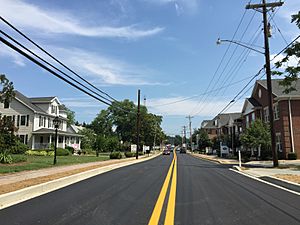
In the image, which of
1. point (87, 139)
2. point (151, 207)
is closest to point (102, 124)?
point (87, 139)

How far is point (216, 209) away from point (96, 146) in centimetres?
4902

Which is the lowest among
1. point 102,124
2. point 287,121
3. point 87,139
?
point 287,121

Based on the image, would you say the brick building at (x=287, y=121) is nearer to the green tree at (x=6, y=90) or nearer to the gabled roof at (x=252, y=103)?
the gabled roof at (x=252, y=103)

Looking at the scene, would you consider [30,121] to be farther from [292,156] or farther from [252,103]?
[292,156]

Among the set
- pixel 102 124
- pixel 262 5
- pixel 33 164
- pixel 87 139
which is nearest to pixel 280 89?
pixel 262 5

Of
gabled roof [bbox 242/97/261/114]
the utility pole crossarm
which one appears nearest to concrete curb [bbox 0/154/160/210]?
the utility pole crossarm

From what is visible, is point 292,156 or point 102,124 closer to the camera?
point 292,156

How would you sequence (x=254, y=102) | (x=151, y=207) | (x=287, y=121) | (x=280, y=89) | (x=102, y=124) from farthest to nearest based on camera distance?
(x=102, y=124)
(x=254, y=102)
(x=280, y=89)
(x=287, y=121)
(x=151, y=207)

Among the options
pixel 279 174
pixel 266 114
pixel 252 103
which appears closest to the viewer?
pixel 279 174

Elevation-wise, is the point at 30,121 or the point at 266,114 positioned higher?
the point at 266,114

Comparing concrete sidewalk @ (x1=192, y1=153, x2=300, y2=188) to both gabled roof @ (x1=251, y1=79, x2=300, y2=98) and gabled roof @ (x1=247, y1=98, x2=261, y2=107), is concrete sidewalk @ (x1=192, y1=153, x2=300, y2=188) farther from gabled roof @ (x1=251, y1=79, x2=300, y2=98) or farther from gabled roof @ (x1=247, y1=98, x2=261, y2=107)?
gabled roof @ (x1=247, y1=98, x2=261, y2=107)

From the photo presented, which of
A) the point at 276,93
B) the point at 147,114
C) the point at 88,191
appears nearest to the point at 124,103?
the point at 147,114

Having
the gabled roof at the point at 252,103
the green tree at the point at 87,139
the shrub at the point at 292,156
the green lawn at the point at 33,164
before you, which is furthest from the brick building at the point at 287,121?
the green tree at the point at 87,139

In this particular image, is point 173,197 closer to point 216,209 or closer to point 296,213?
point 216,209
